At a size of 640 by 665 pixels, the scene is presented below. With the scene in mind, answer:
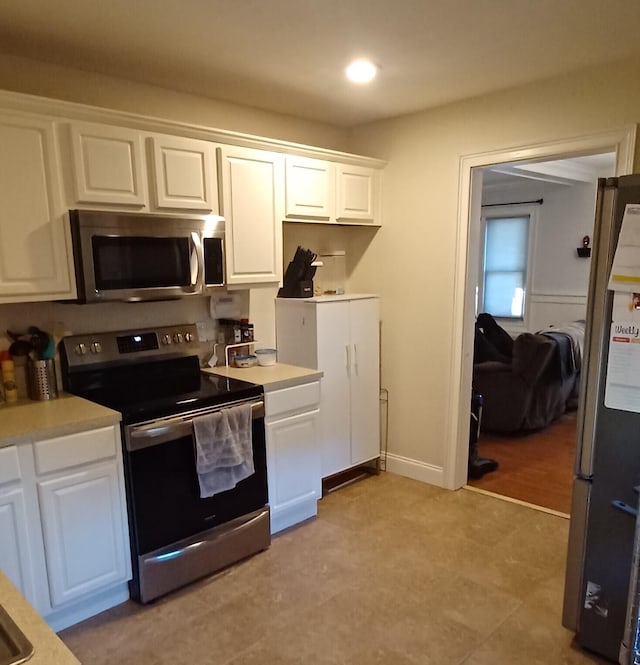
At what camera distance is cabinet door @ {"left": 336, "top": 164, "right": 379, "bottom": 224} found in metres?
3.41

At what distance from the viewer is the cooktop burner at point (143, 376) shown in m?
2.46

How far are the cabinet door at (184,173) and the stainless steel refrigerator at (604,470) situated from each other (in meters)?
1.81

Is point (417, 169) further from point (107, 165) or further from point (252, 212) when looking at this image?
point (107, 165)

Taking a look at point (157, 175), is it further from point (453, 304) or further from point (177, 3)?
point (453, 304)

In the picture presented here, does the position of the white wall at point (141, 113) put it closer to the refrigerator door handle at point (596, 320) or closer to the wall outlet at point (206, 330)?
the wall outlet at point (206, 330)

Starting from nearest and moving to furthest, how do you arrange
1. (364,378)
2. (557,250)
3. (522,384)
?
(364,378) → (522,384) → (557,250)

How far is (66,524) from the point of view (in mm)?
2135

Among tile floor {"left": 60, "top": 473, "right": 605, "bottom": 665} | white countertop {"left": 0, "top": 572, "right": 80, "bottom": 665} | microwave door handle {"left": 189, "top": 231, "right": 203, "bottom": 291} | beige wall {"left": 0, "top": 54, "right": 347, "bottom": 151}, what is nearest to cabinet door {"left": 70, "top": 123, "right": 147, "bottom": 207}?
microwave door handle {"left": 189, "top": 231, "right": 203, "bottom": 291}

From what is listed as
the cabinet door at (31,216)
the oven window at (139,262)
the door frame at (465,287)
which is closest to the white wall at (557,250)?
the door frame at (465,287)

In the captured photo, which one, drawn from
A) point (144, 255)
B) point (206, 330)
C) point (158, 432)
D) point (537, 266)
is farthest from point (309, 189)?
point (537, 266)

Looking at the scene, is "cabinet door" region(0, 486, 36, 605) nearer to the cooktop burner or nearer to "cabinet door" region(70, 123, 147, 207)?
the cooktop burner

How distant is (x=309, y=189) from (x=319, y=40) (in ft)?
3.36

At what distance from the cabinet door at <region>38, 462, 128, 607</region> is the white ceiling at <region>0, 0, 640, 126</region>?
5.87ft

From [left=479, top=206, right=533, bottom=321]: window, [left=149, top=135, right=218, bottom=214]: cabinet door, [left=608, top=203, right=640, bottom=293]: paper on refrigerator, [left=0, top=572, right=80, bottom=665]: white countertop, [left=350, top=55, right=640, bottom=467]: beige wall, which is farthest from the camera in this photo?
[left=479, top=206, right=533, bottom=321]: window
